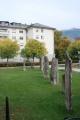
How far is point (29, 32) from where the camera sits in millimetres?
81875

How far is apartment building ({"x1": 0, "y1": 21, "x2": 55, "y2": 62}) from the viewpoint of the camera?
8000 centimetres

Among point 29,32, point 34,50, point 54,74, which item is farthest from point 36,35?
point 54,74

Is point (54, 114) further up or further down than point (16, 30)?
further down

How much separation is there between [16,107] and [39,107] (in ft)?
2.75

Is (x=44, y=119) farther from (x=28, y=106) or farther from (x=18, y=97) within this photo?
(x=18, y=97)

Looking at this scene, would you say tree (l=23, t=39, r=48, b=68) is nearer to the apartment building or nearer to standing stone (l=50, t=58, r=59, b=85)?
standing stone (l=50, t=58, r=59, b=85)

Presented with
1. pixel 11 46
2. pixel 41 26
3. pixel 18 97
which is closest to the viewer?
pixel 18 97

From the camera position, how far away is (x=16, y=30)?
270 feet

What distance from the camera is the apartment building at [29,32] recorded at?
80000 mm

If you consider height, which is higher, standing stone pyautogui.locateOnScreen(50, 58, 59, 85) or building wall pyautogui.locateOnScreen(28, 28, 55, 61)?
building wall pyautogui.locateOnScreen(28, 28, 55, 61)

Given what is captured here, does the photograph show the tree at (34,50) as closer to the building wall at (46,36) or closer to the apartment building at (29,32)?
the apartment building at (29,32)

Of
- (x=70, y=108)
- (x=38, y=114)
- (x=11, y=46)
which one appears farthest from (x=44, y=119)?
(x=11, y=46)

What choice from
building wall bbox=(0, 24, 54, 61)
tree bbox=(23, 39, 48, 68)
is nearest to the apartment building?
building wall bbox=(0, 24, 54, 61)

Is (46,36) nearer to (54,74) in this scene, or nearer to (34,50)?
(34,50)
